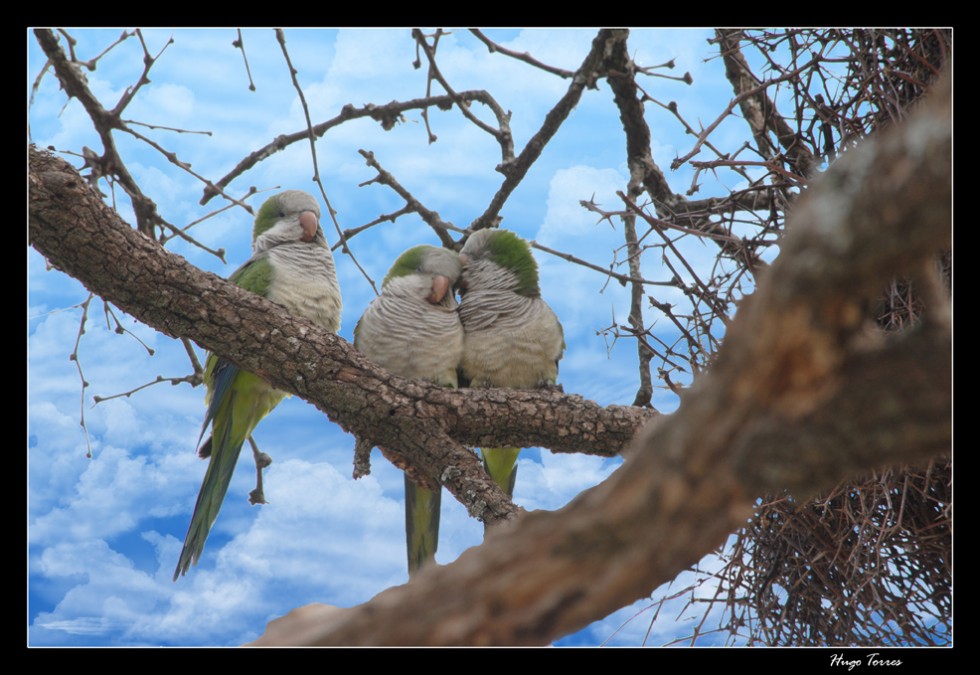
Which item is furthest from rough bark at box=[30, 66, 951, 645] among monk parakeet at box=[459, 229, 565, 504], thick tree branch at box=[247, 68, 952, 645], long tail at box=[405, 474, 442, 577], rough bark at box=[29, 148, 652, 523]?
monk parakeet at box=[459, 229, 565, 504]

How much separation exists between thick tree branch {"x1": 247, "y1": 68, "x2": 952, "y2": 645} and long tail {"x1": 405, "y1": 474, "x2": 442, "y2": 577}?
141 centimetres

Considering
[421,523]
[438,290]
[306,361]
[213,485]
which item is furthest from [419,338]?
[213,485]

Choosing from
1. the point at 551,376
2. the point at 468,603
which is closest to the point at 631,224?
the point at 551,376

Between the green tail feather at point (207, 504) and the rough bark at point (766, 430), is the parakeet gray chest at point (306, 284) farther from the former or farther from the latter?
the rough bark at point (766, 430)

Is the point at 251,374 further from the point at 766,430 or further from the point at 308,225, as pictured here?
the point at 766,430

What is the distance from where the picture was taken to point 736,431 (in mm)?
612

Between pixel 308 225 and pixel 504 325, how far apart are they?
690 mm

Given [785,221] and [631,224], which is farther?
[631,224]

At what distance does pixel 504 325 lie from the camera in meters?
2.25

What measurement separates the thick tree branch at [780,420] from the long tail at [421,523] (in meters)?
1.41

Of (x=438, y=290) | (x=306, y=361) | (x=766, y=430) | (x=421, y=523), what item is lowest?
(x=766, y=430)
